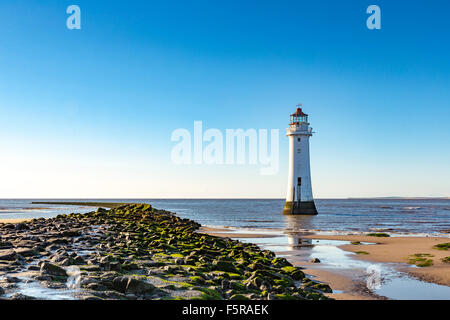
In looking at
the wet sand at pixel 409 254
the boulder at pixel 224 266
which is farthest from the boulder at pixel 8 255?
the wet sand at pixel 409 254

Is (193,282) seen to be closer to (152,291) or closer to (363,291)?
(152,291)

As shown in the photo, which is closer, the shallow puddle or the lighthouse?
the shallow puddle

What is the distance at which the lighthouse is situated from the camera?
157 ft

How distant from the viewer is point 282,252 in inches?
749

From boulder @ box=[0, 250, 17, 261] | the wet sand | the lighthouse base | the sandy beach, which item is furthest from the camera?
the lighthouse base

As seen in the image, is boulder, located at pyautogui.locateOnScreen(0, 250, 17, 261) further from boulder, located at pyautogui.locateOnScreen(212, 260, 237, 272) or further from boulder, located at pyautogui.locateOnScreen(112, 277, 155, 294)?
boulder, located at pyautogui.locateOnScreen(212, 260, 237, 272)

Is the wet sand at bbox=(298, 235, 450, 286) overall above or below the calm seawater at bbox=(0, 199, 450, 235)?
above

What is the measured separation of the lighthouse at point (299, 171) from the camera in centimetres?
4791

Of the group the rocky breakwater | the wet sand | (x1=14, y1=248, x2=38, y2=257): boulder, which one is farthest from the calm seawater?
(x1=14, y1=248, x2=38, y2=257): boulder

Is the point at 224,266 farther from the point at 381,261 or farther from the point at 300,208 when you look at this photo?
the point at 300,208

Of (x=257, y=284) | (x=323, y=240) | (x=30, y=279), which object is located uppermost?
(x=30, y=279)

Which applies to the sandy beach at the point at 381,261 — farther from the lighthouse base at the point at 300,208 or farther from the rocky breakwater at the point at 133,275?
the lighthouse base at the point at 300,208
